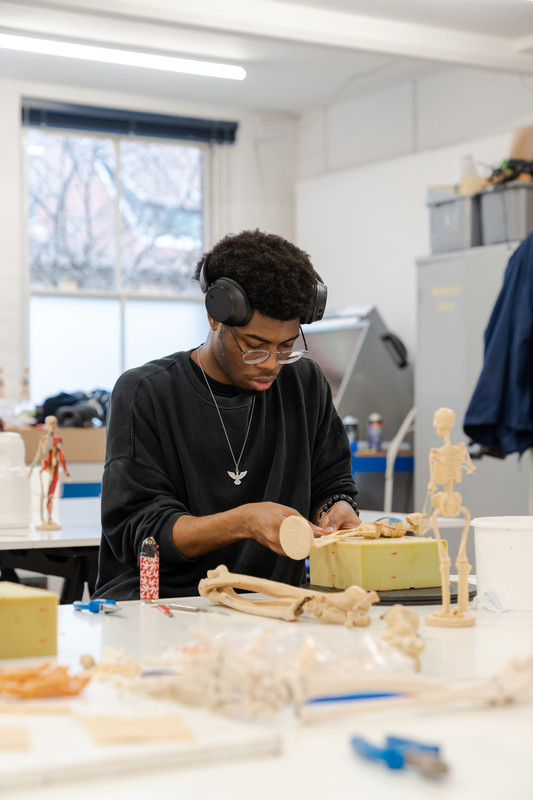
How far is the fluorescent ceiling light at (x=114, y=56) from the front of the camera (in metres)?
5.68

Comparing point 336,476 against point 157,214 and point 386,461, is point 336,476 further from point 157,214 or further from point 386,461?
point 157,214

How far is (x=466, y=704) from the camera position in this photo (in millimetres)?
1036

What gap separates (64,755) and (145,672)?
28 cm

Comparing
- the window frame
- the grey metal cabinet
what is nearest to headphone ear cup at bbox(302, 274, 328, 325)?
the grey metal cabinet

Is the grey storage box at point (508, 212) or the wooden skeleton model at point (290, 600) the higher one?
the grey storage box at point (508, 212)

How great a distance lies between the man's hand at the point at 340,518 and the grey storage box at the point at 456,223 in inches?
139

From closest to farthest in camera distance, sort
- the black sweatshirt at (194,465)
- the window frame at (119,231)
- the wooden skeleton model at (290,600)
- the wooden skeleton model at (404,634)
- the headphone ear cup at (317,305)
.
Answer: the wooden skeleton model at (404,634) → the wooden skeleton model at (290,600) → the black sweatshirt at (194,465) → the headphone ear cup at (317,305) → the window frame at (119,231)

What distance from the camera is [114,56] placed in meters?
5.95

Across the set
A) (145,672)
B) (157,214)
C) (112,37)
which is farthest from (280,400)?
(157,214)

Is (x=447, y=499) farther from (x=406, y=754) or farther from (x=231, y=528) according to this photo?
(x=406, y=754)

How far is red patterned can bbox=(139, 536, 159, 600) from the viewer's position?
1681mm

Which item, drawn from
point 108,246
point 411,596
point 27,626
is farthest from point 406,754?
point 108,246

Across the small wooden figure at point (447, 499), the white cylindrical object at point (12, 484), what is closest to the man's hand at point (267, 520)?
the small wooden figure at point (447, 499)

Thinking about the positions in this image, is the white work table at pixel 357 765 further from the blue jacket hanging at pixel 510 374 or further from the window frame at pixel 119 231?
the window frame at pixel 119 231
